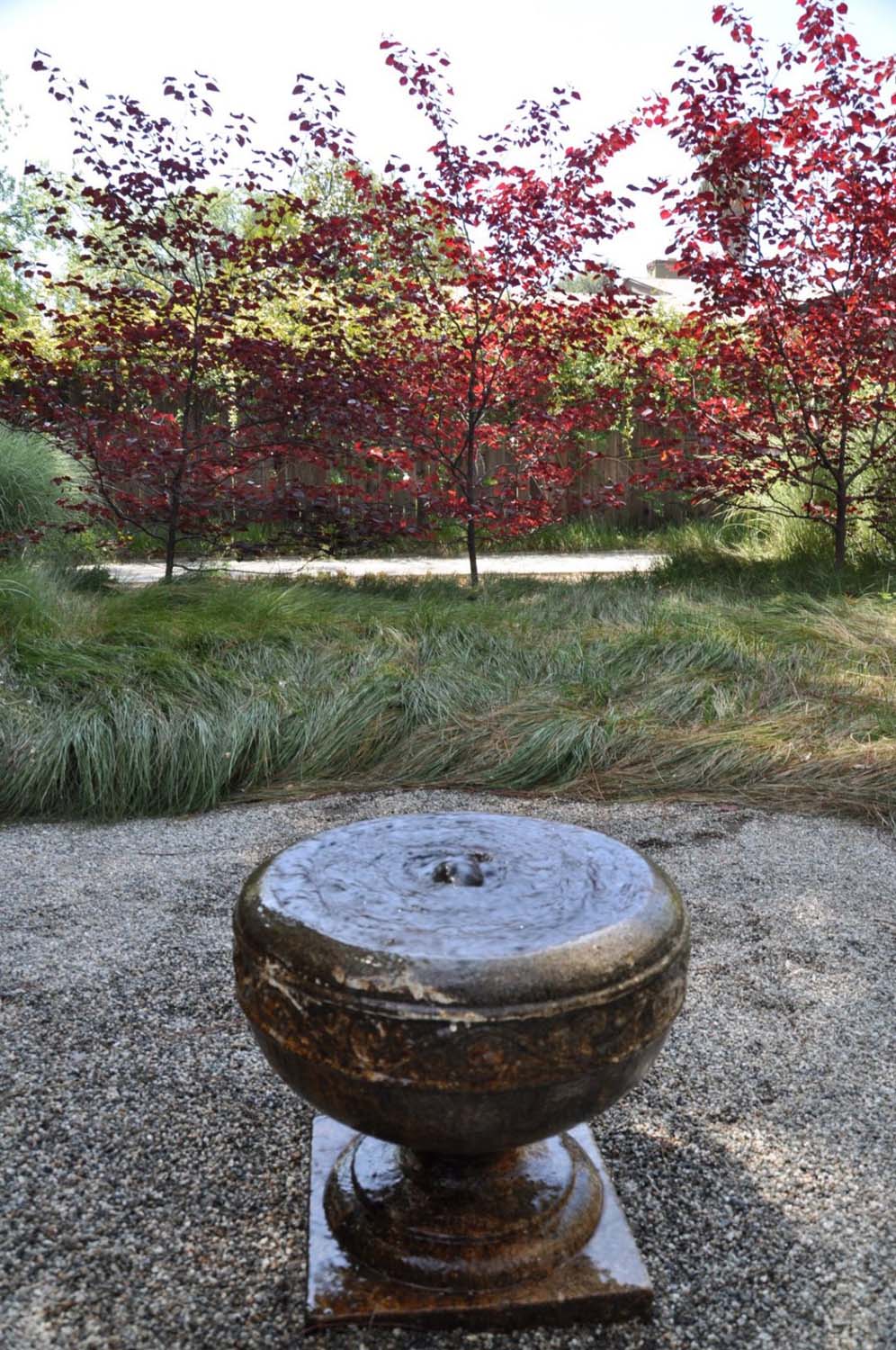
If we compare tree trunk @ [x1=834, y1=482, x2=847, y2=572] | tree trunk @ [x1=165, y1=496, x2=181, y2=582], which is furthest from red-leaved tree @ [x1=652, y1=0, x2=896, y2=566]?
tree trunk @ [x1=165, y1=496, x2=181, y2=582]

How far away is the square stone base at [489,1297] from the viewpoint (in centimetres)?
142

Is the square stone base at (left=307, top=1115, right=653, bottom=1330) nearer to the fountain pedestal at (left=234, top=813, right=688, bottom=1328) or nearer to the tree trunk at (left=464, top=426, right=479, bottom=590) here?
the fountain pedestal at (left=234, top=813, right=688, bottom=1328)

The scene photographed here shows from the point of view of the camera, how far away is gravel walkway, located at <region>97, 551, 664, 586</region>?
291 inches

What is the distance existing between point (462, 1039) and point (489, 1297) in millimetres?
513

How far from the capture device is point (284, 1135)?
187 centimetres

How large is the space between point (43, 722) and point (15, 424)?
3.24 metres

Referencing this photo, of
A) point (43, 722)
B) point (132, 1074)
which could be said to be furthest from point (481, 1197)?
point (43, 722)

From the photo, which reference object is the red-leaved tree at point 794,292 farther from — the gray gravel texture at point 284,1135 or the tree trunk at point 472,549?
the gray gravel texture at point 284,1135

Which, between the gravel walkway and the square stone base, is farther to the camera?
the gravel walkway

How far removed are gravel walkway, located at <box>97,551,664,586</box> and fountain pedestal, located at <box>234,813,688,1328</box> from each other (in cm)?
552

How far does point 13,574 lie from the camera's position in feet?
16.9

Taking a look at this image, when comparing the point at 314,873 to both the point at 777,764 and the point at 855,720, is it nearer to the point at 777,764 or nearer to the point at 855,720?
the point at 777,764

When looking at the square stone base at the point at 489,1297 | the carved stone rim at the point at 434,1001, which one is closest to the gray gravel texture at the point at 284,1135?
the square stone base at the point at 489,1297

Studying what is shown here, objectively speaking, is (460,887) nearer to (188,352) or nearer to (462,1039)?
(462,1039)
